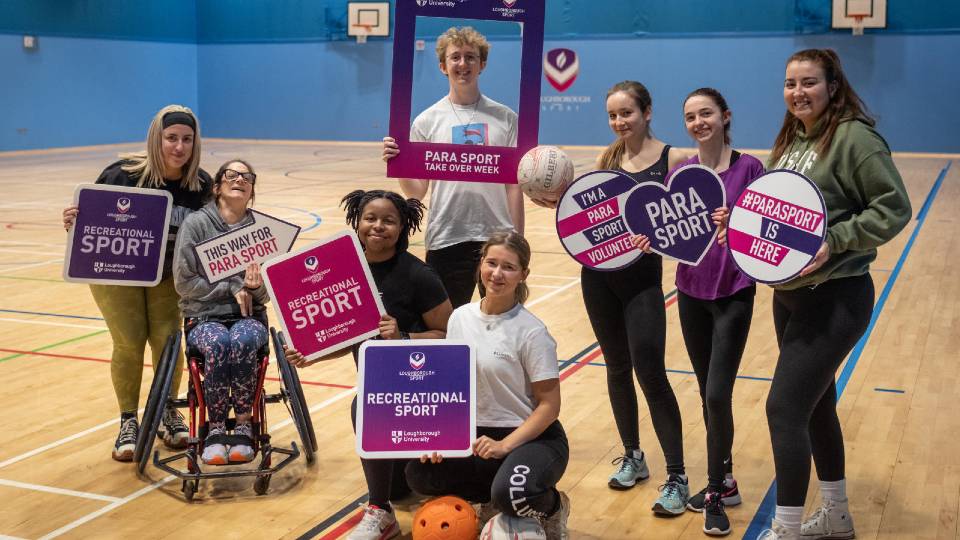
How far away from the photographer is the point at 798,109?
10.0ft

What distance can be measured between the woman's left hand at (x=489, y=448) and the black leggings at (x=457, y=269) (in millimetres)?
1047

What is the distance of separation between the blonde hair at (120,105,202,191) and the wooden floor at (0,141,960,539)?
1158 millimetres

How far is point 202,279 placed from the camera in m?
3.94

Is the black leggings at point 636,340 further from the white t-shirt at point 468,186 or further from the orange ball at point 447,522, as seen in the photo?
the orange ball at point 447,522

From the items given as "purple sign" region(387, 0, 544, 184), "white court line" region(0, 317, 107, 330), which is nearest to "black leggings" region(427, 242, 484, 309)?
"purple sign" region(387, 0, 544, 184)

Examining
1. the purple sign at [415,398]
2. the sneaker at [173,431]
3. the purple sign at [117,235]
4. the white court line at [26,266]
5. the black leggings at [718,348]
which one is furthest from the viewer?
the white court line at [26,266]

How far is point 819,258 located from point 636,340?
2.90ft

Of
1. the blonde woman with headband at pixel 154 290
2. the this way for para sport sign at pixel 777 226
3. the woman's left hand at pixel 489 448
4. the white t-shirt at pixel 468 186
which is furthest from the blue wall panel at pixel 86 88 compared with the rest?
the this way for para sport sign at pixel 777 226

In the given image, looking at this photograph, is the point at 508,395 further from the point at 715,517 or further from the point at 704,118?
the point at 704,118

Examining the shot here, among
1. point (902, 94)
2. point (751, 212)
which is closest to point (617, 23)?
point (902, 94)

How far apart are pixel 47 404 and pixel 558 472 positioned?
2919mm

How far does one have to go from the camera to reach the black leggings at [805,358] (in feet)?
9.96

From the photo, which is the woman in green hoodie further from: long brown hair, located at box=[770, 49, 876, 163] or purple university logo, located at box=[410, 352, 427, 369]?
purple university logo, located at box=[410, 352, 427, 369]

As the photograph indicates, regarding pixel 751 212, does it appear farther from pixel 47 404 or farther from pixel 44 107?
pixel 44 107
